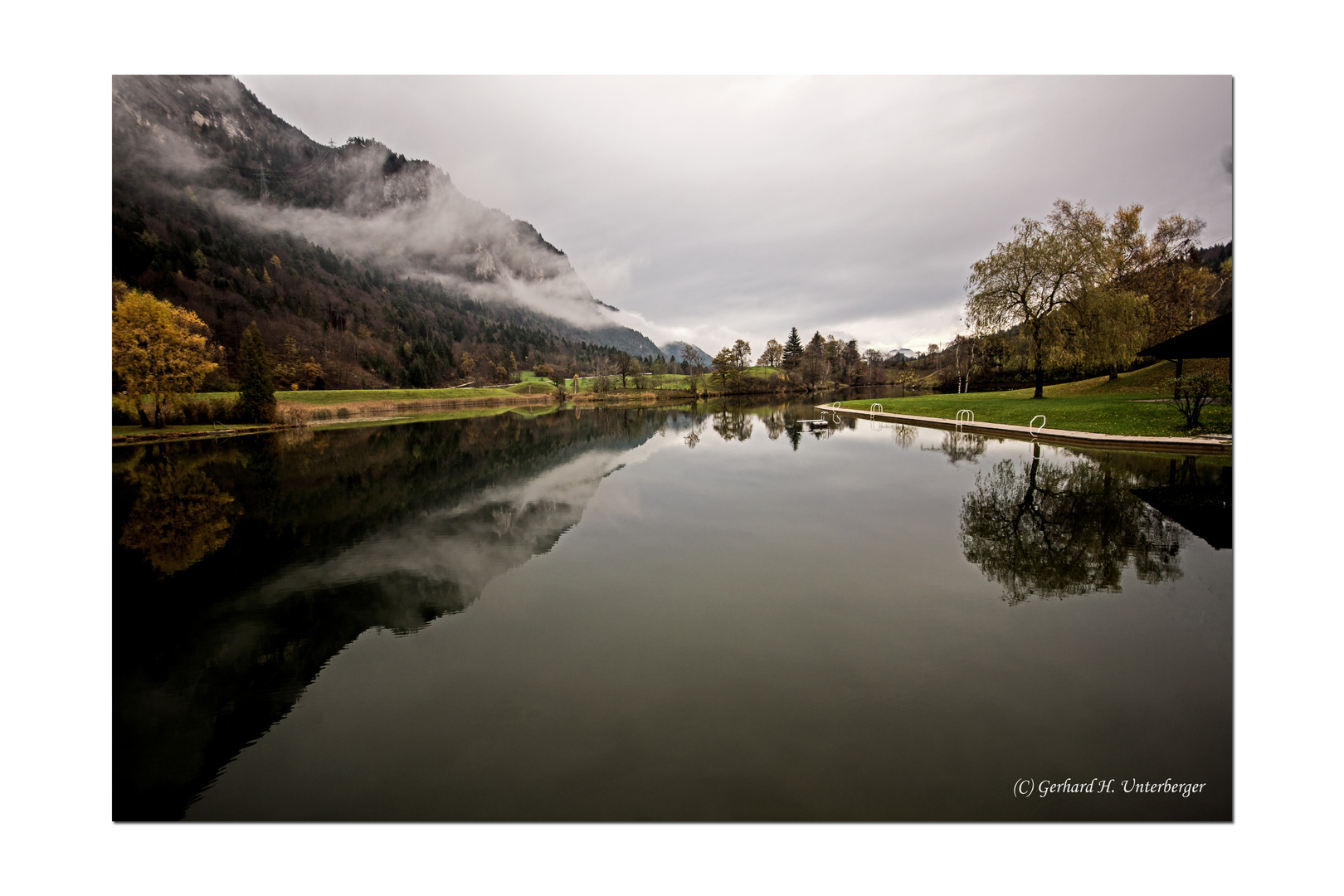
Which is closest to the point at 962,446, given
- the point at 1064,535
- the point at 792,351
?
the point at 1064,535

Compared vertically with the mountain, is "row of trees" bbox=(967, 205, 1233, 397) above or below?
below

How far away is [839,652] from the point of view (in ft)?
16.0

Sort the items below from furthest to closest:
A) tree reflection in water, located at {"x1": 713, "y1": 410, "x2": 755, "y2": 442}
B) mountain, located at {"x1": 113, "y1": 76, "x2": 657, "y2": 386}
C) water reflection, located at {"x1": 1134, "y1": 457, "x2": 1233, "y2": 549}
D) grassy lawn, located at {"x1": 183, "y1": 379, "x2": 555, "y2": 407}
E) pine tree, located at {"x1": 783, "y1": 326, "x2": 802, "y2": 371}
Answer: pine tree, located at {"x1": 783, "y1": 326, "x2": 802, "y2": 371}
mountain, located at {"x1": 113, "y1": 76, "x2": 657, "y2": 386}
grassy lawn, located at {"x1": 183, "y1": 379, "x2": 555, "y2": 407}
tree reflection in water, located at {"x1": 713, "y1": 410, "x2": 755, "y2": 442}
water reflection, located at {"x1": 1134, "y1": 457, "x2": 1233, "y2": 549}

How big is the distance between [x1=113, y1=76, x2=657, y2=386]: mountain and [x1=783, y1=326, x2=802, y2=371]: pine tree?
69.8m

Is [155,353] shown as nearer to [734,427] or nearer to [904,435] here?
[734,427]

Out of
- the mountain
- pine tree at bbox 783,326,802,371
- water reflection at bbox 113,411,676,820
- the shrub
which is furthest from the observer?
pine tree at bbox 783,326,802,371

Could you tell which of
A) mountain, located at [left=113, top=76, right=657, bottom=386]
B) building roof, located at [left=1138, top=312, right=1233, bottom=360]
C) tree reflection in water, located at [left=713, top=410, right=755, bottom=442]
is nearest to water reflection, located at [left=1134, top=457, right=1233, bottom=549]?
building roof, located at [left=1138, top=312, right=1233, bottom=360]

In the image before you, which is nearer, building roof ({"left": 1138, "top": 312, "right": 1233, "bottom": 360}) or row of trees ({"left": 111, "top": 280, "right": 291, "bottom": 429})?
building roof ({"left": 1138, "top": 312, "right": 1233, "bottom": 360})

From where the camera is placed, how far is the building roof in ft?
59.7

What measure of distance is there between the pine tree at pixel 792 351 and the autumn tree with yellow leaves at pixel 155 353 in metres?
113

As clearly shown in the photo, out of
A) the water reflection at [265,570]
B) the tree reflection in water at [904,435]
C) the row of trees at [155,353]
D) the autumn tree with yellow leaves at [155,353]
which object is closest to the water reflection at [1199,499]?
the tree reflection in water at [904,435]

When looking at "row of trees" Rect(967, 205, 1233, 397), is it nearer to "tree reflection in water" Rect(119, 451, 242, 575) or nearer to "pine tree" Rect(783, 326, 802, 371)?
"tree reflection in water" Rect(119, 451, 242, 575)

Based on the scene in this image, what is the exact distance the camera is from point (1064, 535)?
820 cm

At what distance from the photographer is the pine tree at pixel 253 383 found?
32.1m
